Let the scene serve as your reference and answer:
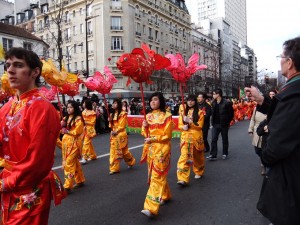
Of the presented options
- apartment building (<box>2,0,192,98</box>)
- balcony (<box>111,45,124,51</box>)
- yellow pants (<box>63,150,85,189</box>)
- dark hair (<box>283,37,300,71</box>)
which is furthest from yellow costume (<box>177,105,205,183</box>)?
balcony (<box>111,45,124,51</box>)

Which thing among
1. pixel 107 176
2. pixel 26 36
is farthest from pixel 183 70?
pixel 26 36

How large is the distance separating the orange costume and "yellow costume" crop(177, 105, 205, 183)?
3.82 m

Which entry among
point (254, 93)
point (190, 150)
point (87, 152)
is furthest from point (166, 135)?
point (87, 152)

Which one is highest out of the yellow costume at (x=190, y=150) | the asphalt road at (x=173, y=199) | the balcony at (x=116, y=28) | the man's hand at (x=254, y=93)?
the balcony at (x=116, y=28)

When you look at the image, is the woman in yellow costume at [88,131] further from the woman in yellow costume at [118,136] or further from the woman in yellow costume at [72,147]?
the woman in yellow costume at [72,147]

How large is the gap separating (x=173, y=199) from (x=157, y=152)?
3.25 feet

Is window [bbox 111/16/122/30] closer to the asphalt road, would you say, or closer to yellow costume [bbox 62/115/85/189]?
the asphalt road

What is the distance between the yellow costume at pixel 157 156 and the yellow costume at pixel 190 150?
973mm

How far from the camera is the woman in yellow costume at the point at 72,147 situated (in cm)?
595

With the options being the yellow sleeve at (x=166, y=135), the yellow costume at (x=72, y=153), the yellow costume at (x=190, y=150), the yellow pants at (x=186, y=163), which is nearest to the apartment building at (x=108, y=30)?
the yellow costume at (x=72, y=153)

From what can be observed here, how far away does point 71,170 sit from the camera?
5953 millimetres

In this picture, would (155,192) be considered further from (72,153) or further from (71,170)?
(72,153)

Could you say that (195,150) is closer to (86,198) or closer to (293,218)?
(86,198)

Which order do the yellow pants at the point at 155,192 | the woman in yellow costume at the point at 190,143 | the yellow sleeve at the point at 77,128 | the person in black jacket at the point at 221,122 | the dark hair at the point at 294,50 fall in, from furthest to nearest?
the person in black jacket at the point at 221,122 < the yellow sleeve at the point at 77,128 < the woman in yellow costume at the point at 190,143 < the yellow pants at the point at 155,192 < the dark hair at the point at 294,50
